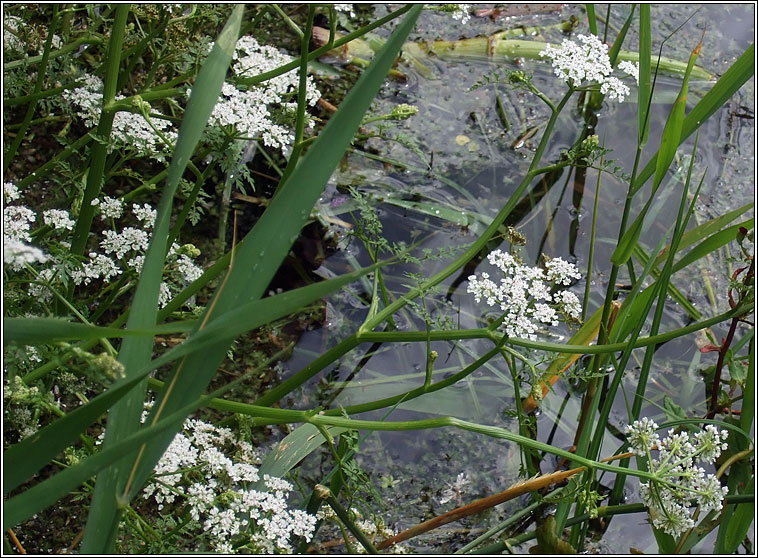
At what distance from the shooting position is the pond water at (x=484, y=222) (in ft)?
6.81

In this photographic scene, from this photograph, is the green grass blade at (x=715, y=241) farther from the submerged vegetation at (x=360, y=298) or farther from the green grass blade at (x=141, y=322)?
the green grass blade at (x=141, y=322)

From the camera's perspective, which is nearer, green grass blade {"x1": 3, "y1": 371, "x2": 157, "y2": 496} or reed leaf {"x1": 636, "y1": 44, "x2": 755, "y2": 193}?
green grass blade {"x1": 3, "y1": 371, "x2": 157, "y2": 496}

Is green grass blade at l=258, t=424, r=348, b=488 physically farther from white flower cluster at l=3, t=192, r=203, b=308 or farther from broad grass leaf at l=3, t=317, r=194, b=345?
broad grass leaf at l=3, t=317, r=194, b=345

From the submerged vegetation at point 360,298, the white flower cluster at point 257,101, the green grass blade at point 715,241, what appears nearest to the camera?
the submerged vegetation at point 360,298

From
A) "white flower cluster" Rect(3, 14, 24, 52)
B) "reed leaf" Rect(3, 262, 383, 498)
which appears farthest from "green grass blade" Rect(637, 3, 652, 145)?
"white flower cluster" Rect(3, 14, 24, 52)

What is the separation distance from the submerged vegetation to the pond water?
0.03ft

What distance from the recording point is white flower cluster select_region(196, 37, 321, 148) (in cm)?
146

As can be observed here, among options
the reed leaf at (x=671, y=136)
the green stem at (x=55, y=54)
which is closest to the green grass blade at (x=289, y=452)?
the reed leaf at (x=671, y=136)

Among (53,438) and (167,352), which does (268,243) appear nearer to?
(167,352)

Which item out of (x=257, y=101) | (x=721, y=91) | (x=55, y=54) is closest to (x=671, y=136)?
(x=721, y=91)

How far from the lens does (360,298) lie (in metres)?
2.36

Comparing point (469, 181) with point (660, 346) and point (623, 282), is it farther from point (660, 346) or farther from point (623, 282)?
point (660, 346)

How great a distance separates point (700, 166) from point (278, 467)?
2.05 m

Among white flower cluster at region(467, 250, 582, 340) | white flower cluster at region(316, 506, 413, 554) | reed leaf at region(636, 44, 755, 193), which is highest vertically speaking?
reed leaf at region(636, 44, 755, 193)
